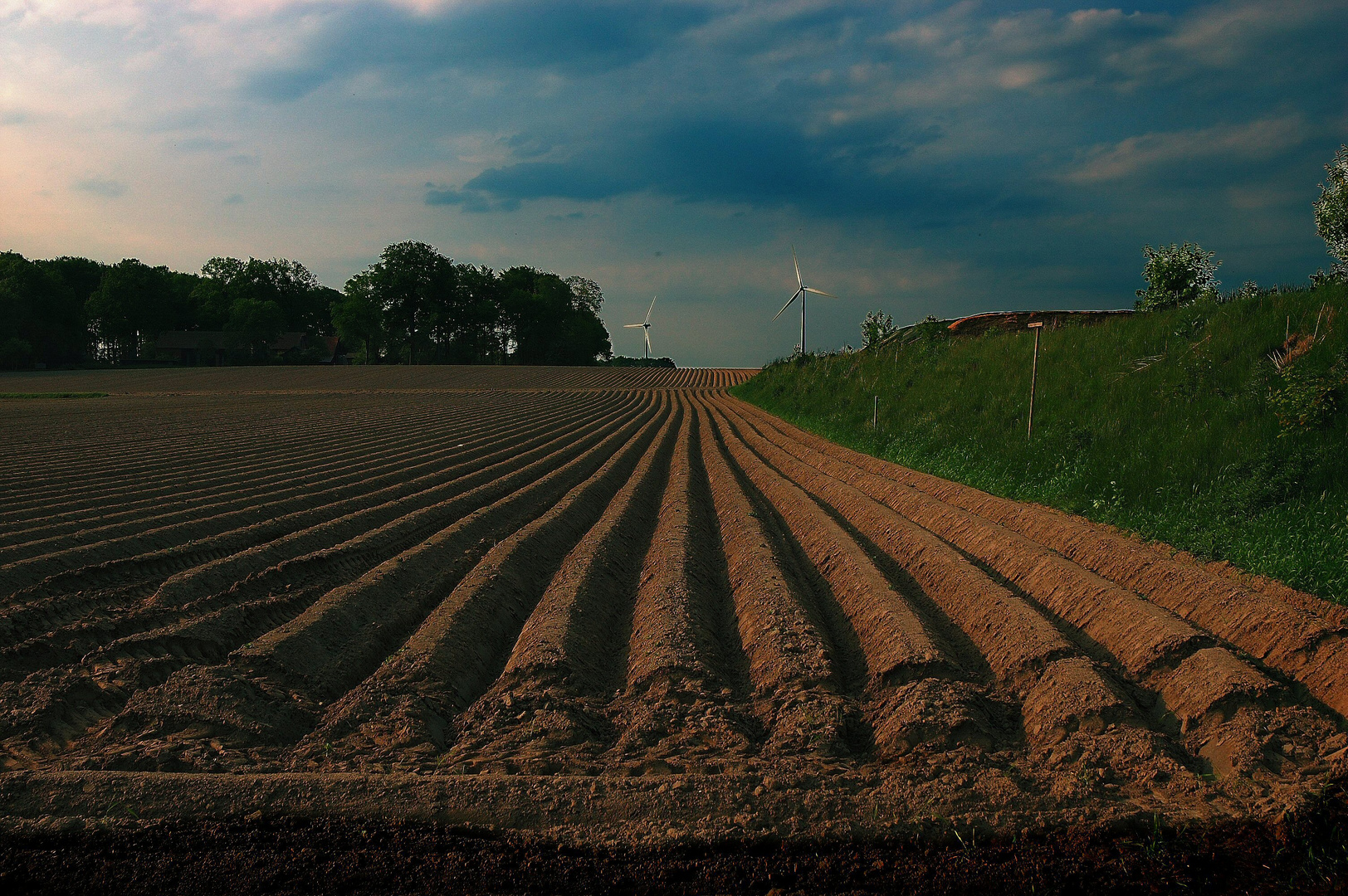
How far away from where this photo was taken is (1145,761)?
3.46 metres

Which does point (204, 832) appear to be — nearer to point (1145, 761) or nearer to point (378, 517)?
point (1145, 761)

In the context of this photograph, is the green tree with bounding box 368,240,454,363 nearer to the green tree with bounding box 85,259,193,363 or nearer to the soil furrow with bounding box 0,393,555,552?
the green tree with bounding box 85,259,193,363

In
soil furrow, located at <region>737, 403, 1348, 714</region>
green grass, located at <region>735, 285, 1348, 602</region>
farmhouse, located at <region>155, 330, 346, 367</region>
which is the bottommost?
soil furrow, located at <region>737, 403, 1348, 714</region>

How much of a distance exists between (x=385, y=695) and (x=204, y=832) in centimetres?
124

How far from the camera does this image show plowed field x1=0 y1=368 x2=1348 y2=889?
3201 millimetres

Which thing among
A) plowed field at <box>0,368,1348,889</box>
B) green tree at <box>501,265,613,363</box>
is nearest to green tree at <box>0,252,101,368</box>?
green tree at <box>501,265,613,363</box>

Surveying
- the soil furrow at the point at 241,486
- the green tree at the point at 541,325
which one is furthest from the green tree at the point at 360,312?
the soil furrow at the point at 241,486

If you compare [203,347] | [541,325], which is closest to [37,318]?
[203,347]

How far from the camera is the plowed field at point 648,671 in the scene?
126 inches

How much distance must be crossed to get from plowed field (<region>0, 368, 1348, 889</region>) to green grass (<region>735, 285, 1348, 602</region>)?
61 cm

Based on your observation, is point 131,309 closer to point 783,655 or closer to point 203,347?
point 203,347

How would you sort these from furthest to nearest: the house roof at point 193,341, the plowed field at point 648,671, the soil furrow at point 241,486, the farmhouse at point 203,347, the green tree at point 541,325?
the green tree at point 541,325
the house roof at point 193,341
the farmhouse at point 203,347
the soil furrow at point 241,486
the plowed field at point 648,671

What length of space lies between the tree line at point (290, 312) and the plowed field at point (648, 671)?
71.1m

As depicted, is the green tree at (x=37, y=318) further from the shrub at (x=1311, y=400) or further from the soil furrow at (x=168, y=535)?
the shrub at (x=1311, y=400)
